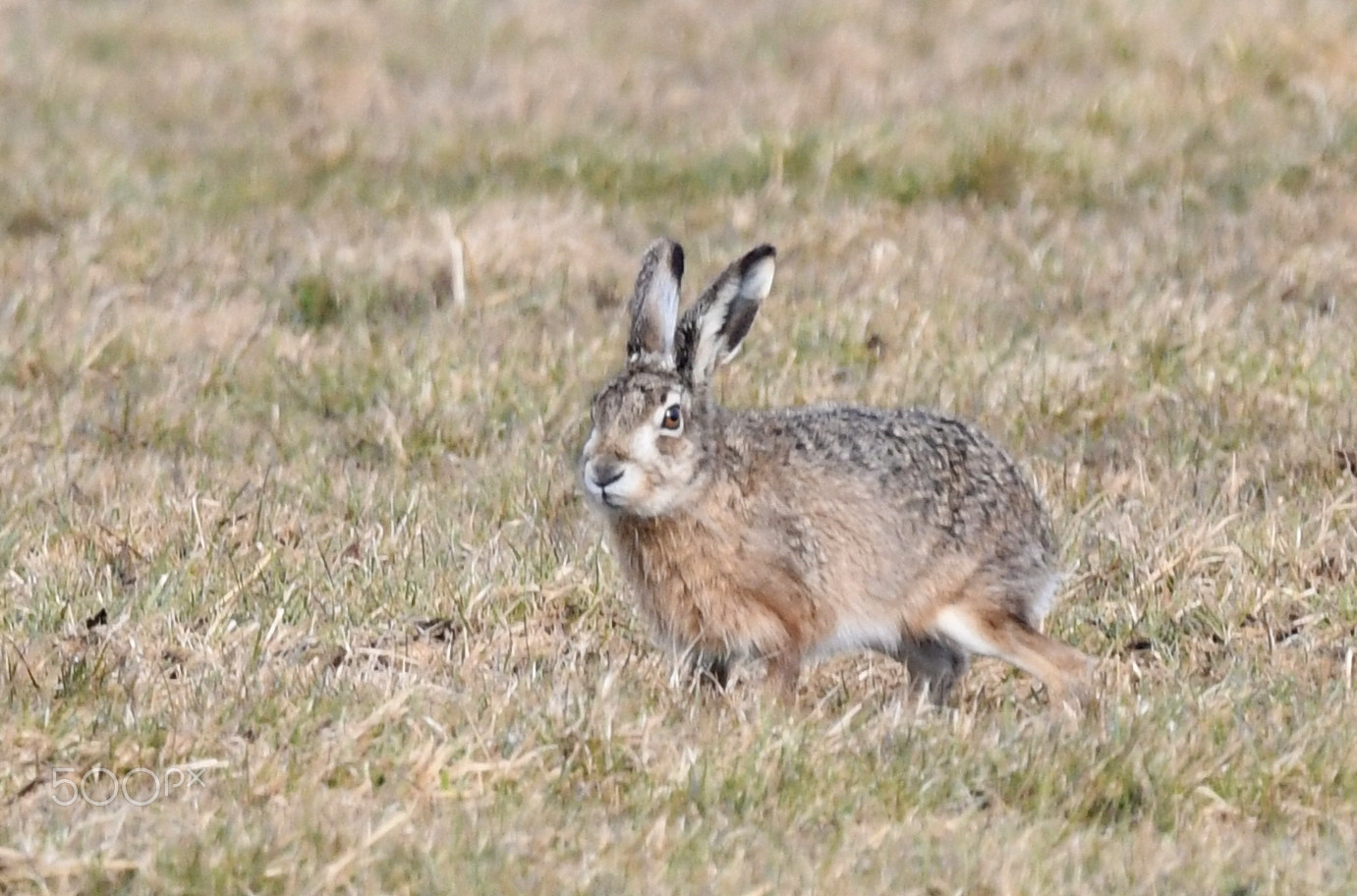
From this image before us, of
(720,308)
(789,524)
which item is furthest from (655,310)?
(789,524)

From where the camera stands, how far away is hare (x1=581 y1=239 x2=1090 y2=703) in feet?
18.7

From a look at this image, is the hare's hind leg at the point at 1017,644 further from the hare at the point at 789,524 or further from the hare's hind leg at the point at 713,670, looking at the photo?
the hare's hind leg at the point at 713,670

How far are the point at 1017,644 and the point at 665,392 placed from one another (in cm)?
101

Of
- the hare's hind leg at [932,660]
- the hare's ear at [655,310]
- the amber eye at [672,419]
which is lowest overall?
the hare's hind leg at [932,660]

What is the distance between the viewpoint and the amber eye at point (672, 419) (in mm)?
5820

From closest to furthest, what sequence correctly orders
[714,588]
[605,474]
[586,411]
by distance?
[605,474], [714,588], [586,411]

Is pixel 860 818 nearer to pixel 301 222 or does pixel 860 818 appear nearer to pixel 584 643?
pixel 584 643

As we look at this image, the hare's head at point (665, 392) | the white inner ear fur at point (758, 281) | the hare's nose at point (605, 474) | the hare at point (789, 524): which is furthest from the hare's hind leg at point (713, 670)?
the white inner ear fur at point (758, 281)

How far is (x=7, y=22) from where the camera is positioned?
15.1 meters

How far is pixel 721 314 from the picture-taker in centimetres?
611

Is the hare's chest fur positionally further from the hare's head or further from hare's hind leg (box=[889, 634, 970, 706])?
hare's hind leg (box=[889, 634, 970, 706])

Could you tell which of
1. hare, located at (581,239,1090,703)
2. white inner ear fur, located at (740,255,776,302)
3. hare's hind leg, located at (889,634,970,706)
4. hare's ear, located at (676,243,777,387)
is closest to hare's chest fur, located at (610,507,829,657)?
hare, located at (581,239,1090,703)

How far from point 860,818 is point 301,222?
6.76 metres

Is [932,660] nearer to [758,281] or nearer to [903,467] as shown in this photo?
[903,467]
